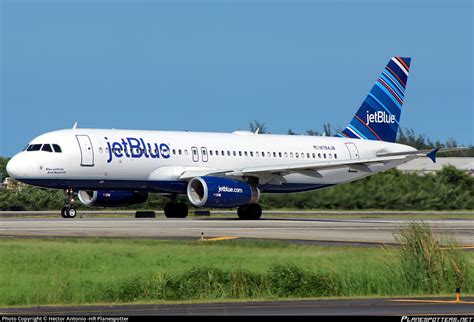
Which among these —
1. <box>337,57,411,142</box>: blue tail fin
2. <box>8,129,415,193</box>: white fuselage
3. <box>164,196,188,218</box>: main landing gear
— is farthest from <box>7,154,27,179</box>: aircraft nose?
<box>337,57,411,142</box>: blue tail fin

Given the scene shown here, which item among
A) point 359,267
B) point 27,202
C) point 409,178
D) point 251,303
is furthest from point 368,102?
point 251,303

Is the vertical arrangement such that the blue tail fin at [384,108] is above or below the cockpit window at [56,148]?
above

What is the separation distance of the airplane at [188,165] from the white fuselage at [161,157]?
0.05 metres

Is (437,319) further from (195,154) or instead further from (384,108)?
(384,108)

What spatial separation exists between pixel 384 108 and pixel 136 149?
61.0 ft

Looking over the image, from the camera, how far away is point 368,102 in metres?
64.0

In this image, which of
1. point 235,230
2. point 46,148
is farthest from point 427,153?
point 46,148

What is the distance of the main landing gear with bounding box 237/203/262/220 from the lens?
52656 millimetres

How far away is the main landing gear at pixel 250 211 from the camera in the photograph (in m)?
52.7

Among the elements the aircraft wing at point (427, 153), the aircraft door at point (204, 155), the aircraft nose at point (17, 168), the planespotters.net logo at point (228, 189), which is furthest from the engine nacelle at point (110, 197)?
the aircraft wing at point (427, 153)

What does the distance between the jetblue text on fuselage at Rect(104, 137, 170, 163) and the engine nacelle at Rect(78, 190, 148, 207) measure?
2927 millimetres

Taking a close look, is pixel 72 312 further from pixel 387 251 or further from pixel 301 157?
pixel 301 157

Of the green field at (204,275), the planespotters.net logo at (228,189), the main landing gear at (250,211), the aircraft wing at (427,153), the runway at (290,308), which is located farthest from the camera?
the main landing gear at (250,211)

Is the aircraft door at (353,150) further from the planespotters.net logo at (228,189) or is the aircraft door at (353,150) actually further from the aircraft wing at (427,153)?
the planespotters.net logo at (228,189)
